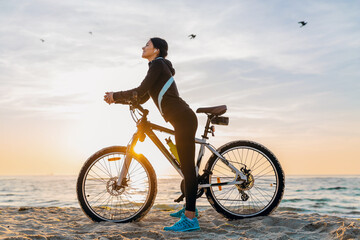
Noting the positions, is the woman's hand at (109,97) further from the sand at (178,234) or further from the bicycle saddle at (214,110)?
the sand at (178,234)

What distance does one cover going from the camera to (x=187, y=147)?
4156 mm

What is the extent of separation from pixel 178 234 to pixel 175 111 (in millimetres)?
1461

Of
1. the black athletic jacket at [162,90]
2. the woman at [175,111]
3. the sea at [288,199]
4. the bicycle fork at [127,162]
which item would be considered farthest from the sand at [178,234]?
the black athletic jacket at [162,90]

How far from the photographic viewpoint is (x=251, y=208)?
4.91 m

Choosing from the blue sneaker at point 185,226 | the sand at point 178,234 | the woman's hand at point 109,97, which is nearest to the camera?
the sand at point 178,234

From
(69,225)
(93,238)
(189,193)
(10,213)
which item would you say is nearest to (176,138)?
(189,193)

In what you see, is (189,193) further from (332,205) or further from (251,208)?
(332,205)

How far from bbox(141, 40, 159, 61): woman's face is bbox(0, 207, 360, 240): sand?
2170 millimetres

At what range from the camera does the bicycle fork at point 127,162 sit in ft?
14.8

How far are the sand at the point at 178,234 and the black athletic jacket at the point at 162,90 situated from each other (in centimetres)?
145

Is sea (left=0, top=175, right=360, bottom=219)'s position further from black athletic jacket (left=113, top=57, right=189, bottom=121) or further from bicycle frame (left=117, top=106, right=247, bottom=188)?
black athletic jacket (left=113, top=57, right=189, bottom=121)

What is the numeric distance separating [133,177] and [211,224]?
124 cm

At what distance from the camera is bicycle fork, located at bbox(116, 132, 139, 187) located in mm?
4524

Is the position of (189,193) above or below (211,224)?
above
